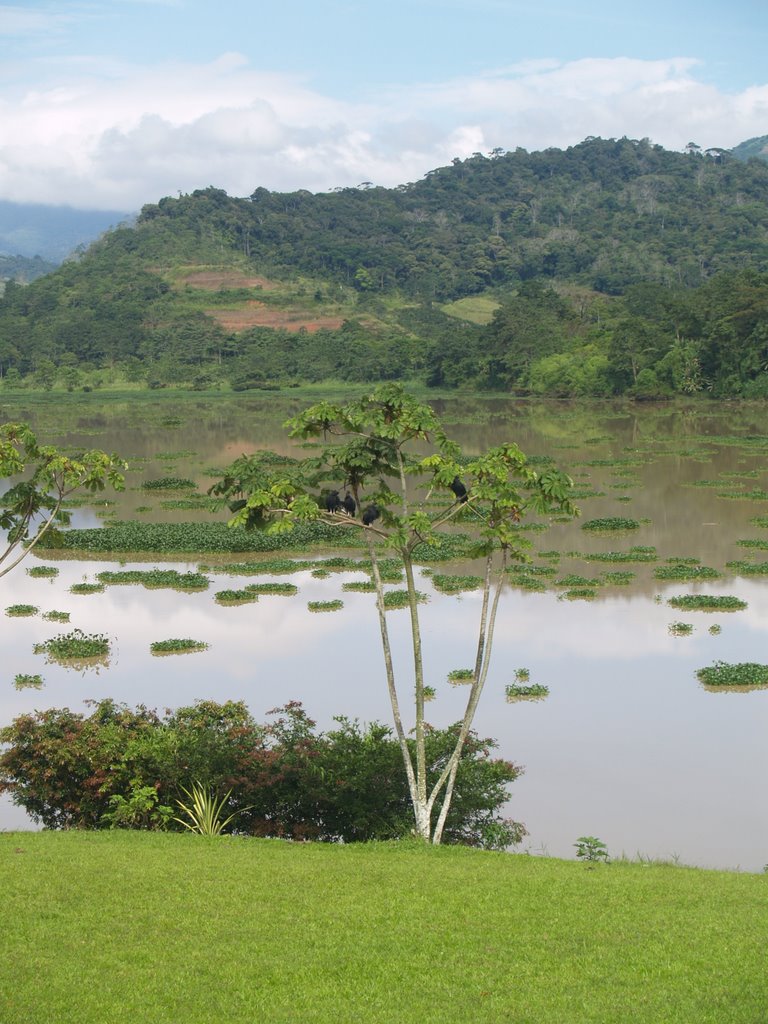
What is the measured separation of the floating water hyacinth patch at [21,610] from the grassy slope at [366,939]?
13.2 m

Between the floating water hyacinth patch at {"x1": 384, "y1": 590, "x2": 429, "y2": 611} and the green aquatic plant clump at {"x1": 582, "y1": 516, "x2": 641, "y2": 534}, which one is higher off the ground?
the green aquatic plant clump at {"x1": 582, "y1": 516, "x2": 641, "y2": 534}

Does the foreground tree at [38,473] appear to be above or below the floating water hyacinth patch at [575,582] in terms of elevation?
above

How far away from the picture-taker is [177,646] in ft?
63.0

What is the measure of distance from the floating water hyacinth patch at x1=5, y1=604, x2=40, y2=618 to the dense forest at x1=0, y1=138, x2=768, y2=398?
46278 mm

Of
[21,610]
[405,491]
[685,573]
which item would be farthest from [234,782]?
[685,573]

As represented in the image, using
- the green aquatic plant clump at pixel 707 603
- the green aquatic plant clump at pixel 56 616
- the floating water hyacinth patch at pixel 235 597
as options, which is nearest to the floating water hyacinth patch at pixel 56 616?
the green aquatic plant clump at pixel 56 616

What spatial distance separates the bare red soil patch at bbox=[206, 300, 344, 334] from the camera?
10150cm

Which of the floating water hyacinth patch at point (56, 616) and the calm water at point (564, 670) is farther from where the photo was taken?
the floating water hyacinth patch at point (56, 616)

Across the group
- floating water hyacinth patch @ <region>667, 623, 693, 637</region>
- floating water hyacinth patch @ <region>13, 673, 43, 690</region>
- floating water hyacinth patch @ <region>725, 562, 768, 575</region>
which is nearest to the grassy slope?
floating water hyacinth patch @ <region>13, 673, 43, 690</region>

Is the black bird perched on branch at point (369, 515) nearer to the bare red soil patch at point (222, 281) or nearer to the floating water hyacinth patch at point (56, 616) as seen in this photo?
the floating water hyacinth patch at point (56, 616)

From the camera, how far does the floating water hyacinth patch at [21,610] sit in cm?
2211

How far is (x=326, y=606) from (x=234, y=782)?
10903 mm

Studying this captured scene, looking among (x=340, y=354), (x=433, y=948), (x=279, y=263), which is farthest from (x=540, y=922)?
(x=279, y=263)

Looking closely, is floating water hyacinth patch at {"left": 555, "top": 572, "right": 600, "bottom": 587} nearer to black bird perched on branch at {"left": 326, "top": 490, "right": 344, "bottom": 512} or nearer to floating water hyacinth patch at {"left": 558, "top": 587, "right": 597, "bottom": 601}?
floating water hyacinth patch at {"left": 558, "top": 587, "right": 597, "bottom": 601}
